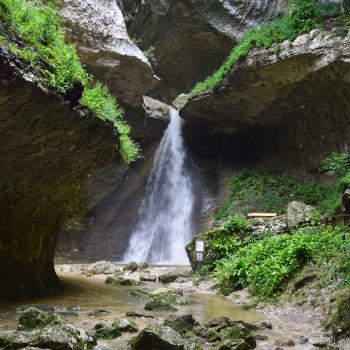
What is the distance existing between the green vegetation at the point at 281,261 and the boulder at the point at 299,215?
3.69 feet

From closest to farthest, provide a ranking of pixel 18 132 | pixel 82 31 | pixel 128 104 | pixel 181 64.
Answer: pixel 18 132 < pixel 82 31 < pixel 128 104 < pixel 181 64

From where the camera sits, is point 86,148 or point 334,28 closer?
point 86,148

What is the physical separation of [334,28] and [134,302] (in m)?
12.4

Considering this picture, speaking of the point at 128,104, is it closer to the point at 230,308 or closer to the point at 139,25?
the point at 139,25

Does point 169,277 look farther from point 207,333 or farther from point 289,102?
point 289,102

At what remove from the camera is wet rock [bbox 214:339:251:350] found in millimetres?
4124

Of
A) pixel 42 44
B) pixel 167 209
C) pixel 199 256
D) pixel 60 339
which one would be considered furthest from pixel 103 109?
pixel 167 209

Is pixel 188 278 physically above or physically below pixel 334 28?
below

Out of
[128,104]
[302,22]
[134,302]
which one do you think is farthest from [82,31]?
[134,302]

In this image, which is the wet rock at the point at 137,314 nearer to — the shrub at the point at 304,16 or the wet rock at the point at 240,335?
the wet rock at the point at 240,335

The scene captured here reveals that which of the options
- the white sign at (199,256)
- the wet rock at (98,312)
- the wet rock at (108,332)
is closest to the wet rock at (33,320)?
the wet rock at (108,332)

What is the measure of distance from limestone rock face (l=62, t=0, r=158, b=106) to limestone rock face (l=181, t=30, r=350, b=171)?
13.7 ft

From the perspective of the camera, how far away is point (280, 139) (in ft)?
70.6

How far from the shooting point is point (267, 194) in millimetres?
18984
